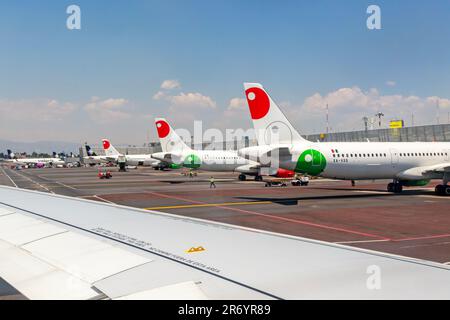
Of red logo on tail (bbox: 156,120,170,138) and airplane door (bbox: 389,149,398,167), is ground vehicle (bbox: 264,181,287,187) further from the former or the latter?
red logo on tail (bbox: 156,120,170,138)

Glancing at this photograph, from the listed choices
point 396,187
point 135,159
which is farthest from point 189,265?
point 135,159

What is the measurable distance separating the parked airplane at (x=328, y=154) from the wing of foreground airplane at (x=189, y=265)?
24.3m

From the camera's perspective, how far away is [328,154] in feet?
101

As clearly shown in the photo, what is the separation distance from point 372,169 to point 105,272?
31455mm

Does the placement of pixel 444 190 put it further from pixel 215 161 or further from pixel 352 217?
pixel 215 161

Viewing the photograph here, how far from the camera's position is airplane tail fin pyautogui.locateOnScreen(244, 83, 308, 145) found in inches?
1199

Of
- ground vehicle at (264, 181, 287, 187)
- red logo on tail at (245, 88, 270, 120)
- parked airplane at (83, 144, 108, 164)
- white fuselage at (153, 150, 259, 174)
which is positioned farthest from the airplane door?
parked airplane at (83, 144, 108, 164)

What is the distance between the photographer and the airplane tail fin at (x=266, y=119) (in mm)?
30453

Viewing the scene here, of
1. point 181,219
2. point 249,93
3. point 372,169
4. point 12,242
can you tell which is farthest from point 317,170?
point 12,242

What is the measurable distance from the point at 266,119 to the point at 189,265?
27.1 m

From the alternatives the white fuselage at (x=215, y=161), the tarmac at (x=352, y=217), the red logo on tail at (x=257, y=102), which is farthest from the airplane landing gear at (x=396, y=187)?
the white fuselage at (x=215, y=161)

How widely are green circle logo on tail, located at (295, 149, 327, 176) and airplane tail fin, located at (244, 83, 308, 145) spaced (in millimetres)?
2052

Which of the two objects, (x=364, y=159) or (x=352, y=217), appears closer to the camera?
(x=352, y=217)

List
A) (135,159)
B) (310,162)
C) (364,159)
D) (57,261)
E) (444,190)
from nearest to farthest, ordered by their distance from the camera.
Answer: (57,261)
(310,162)
(364,159)
(444,190)
(135,159)
